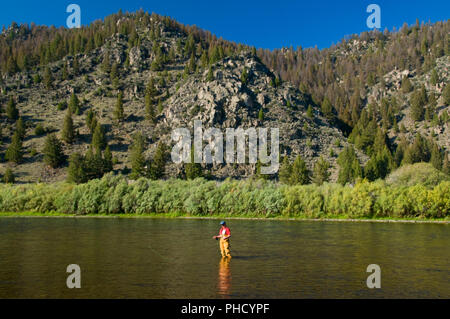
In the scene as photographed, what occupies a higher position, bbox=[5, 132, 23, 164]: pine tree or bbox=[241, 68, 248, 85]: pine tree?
bbox=[241, 68, 248, 85]: pine tree

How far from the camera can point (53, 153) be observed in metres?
128

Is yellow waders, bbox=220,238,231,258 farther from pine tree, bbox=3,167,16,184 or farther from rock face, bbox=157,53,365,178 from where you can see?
rock face, bbox=157,53,365,178

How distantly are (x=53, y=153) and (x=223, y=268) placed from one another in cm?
11811

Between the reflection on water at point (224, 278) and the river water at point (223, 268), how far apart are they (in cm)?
4

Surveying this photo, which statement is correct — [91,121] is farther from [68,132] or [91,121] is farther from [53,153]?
[53,153]

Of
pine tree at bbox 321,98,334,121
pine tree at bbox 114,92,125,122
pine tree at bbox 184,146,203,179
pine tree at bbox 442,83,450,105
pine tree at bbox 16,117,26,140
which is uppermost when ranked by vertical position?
pine tree at bbox 442,83,450,105

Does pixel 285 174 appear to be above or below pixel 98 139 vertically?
below

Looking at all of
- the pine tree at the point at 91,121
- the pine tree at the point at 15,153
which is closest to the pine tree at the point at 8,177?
the pine tree at the point at 15,153

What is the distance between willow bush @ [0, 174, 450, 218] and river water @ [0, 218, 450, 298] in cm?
3101

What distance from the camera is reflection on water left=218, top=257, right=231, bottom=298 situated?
17.6m

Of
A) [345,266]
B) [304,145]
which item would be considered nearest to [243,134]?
[304,145]

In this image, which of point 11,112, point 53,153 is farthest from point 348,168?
point 11,112

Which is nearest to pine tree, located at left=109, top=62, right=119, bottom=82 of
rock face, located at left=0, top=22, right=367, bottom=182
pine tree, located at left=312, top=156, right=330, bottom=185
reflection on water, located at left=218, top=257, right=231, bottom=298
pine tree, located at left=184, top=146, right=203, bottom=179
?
rock face, located at left=0, top=22, right=367, bottom=182
